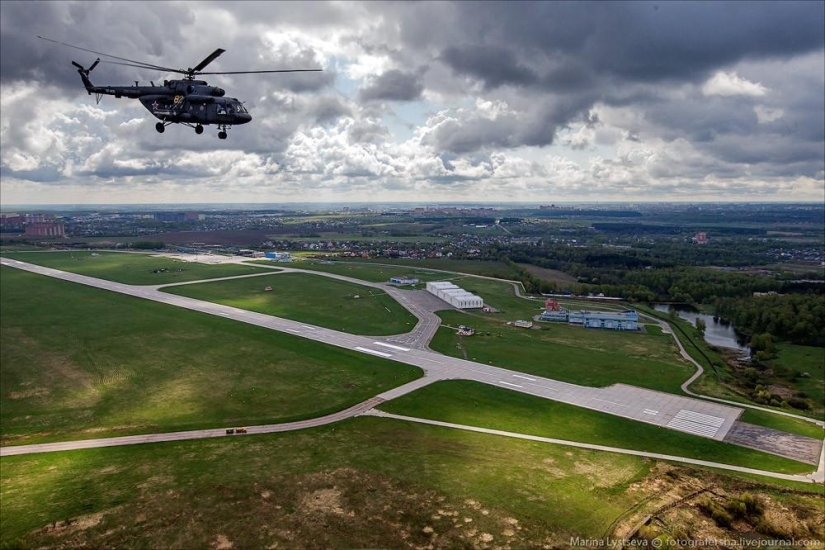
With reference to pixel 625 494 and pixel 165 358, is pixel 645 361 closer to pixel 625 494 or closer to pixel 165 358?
pixel 625 494

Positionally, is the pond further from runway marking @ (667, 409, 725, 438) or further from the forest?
runway marking @ (667, 409, 725, 438)

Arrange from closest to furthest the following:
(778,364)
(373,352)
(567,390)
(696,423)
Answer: (696,423) < (567,390) < (373,352) < (778,364)

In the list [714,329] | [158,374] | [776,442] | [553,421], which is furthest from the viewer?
[714,329]

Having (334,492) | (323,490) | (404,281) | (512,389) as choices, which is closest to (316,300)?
(404,281)

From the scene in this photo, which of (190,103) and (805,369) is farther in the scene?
(805,369)

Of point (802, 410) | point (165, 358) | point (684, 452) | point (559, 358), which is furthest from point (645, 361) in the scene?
point (165, 358)

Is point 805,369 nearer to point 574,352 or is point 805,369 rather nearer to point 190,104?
point 574,352

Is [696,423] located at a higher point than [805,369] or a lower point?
higher

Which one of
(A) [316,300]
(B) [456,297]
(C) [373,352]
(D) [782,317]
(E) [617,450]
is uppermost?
(A) [316,300]
